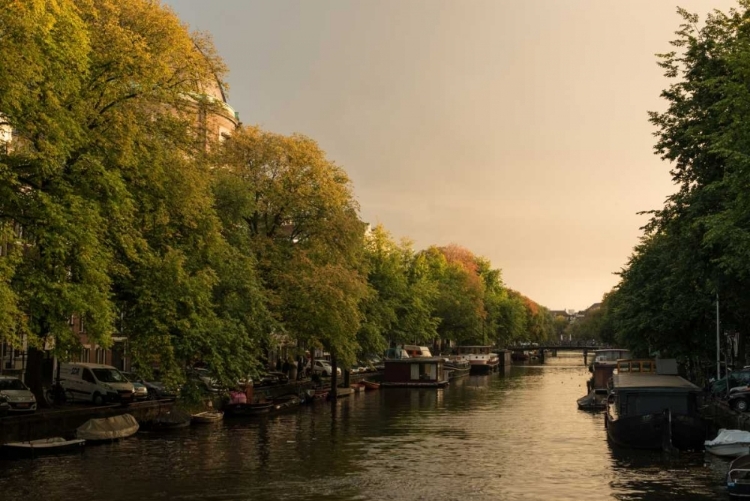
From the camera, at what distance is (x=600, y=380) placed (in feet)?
260

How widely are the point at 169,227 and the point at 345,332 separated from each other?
81.7 feet

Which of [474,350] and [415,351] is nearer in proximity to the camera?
[415,351]

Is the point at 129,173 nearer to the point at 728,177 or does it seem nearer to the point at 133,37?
the point at 133,37

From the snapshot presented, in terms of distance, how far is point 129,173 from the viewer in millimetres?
36938

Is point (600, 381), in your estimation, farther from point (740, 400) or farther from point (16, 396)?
point (16, 396)

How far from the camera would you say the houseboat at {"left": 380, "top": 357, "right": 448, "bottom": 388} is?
303 feet

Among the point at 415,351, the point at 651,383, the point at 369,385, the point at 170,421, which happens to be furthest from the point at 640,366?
the point at 415,351

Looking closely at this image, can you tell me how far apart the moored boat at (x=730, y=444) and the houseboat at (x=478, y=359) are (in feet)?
298

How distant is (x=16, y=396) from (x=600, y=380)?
54.4 meters

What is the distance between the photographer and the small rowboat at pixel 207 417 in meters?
48.3

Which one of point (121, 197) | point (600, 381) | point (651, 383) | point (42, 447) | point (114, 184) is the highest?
point (114, 184)

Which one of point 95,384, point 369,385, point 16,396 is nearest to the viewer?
point 16,396

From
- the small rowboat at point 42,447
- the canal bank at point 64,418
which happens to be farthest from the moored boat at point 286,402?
the small rowboat at point 42,447

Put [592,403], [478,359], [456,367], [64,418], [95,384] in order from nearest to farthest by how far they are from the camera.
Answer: [64,418] → [95,384] → [592,403] → [456,367] → [478,359]
